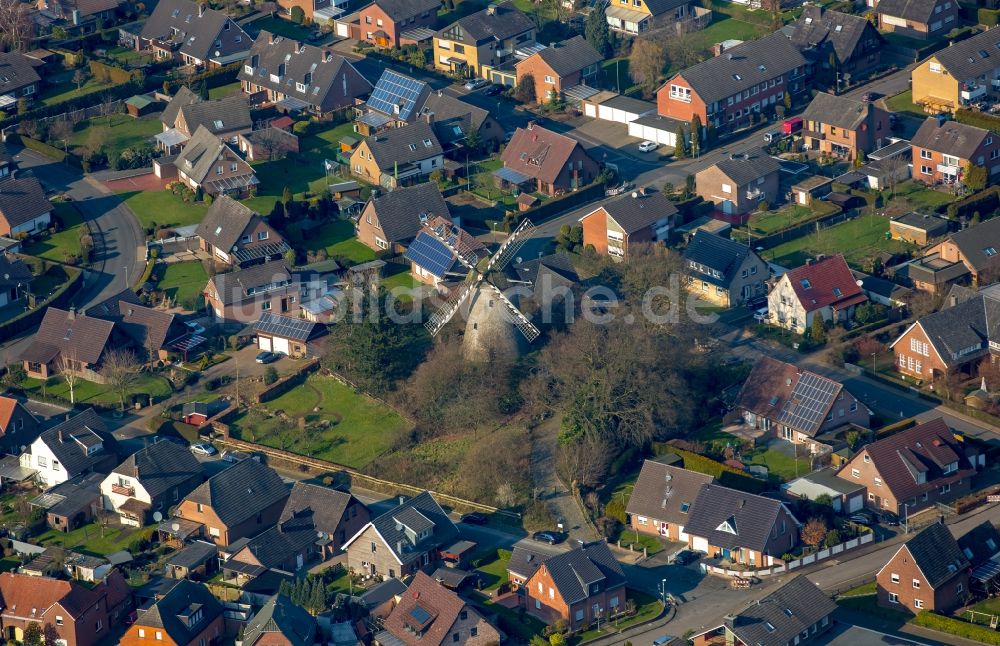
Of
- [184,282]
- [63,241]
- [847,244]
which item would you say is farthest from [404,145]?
[847,244]

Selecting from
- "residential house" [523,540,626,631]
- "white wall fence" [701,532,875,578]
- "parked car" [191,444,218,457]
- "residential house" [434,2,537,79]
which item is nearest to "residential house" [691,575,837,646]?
"white wall fence" [701,532,875,578]

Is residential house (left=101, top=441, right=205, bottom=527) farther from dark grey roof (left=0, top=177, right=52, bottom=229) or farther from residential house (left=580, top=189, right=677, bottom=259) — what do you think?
residential house (left=580, top=189, right=677, bottom=259)

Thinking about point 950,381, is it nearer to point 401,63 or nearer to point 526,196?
point 526,196

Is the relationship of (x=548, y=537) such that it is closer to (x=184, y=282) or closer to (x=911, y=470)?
(x=911, y=470)

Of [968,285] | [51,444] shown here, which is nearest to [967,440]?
[968,285]

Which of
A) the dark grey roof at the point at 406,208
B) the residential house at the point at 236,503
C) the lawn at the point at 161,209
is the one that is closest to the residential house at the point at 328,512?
the residential house at the point at 236,503

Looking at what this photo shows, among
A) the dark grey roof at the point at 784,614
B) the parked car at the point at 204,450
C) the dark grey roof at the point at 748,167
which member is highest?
the dark grey roof at the point at 784,614

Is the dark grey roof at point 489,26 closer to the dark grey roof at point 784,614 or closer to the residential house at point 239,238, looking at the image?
the residential house at point 239,238
